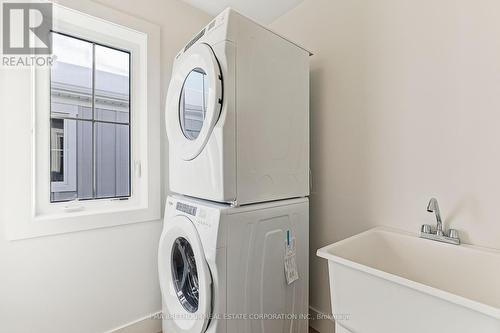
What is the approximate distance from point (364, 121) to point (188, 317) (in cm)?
148

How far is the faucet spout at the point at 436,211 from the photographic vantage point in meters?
1.09

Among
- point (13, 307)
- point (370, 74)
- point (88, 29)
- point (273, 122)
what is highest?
point (88, 29)

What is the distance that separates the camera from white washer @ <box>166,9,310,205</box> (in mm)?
1147

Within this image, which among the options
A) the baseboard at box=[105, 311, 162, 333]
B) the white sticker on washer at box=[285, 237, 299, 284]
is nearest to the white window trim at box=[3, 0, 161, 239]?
the baseboard at box=[105, 311, 162, 333]

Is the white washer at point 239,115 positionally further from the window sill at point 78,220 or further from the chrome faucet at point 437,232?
the chrome faucet at point 437,232

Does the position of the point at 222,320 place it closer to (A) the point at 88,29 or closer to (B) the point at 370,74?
(B) the point at 370,74

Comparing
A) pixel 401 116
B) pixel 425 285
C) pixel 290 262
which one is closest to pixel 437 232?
pixel 425 285

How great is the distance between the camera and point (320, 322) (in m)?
1.71

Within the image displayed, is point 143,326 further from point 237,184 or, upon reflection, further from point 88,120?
point 88,120

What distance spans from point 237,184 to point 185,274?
2.30ft

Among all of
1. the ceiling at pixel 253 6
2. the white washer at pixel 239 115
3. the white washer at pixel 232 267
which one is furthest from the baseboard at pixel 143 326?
the ceiling at pixel 253 6

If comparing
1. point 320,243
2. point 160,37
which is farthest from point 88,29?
point 320,243

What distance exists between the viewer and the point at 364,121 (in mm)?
1492

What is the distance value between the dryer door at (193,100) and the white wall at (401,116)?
885 mm
